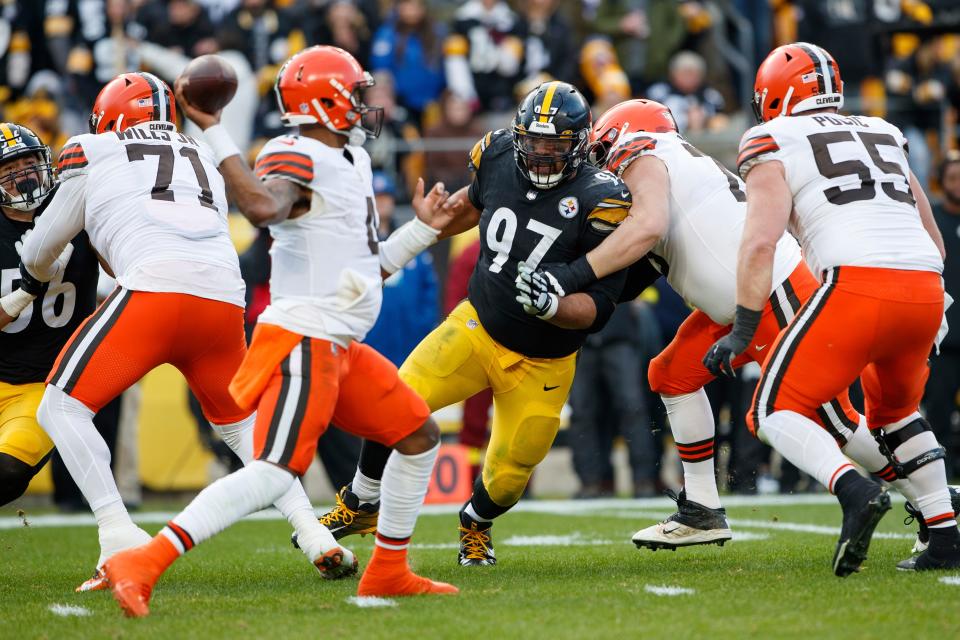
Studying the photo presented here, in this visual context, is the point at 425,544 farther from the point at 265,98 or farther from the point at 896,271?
the point at 265,98

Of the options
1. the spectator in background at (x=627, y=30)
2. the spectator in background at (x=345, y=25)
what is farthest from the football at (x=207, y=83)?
the spectator in background at (x=627, y=30)

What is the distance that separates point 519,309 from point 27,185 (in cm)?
214

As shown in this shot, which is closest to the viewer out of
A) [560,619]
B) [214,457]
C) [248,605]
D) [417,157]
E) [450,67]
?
[560,619]

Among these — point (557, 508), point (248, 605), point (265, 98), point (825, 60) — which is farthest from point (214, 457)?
point (825, 60)

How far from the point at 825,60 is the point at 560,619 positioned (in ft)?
7.73

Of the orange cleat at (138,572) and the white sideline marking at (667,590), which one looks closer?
the orange cleat at (138,572)

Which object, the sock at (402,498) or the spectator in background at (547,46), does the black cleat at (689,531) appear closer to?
the sock at (402,498)

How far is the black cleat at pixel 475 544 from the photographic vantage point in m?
5.62

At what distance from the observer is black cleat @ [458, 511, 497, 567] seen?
5.62m

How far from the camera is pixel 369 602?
14.7ft

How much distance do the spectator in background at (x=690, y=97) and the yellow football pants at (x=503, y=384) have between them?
732 centimetres

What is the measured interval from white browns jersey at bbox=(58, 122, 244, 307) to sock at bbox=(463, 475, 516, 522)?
125cm

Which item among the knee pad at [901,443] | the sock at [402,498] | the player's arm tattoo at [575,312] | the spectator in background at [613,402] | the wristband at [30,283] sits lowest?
the spectator in background at [613,402]

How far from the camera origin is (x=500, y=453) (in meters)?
5.45
